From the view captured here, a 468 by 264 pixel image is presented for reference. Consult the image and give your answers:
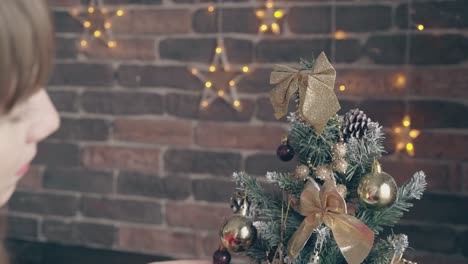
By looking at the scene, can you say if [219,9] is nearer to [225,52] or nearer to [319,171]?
[225,52]

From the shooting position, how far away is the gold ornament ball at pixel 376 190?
1.06 metres

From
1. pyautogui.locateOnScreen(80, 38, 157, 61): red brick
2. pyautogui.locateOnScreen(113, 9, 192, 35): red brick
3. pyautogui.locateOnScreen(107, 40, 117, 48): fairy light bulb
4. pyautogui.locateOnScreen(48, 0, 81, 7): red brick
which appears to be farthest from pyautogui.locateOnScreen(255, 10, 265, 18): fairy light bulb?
pyautogui.locateOnScreen(48, 0, 81, 7): red brick

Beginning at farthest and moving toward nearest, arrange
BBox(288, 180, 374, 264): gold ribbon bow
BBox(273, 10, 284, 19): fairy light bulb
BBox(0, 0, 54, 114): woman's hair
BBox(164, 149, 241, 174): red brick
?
BBox(164, 149, 241, 174): red brick
BBox(273, 10, 284, 19): fairy light bulb
BBox(288, 180, 374, 264): gold ribbon bow
BBox(0, 0, 54, 114): woman's hair

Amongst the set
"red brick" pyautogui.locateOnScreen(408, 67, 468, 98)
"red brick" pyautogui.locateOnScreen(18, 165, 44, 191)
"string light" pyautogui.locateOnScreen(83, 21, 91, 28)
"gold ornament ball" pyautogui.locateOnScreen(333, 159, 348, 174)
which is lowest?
"red brick" pyautogui.locateOnScreen(18, 165, 44, 191)

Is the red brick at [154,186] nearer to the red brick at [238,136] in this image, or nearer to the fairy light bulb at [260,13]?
the red brick at [238,136]

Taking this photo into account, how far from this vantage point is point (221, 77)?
177 cm

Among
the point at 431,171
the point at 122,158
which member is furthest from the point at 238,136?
the point at 431,171

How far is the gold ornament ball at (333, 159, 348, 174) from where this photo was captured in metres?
1.10

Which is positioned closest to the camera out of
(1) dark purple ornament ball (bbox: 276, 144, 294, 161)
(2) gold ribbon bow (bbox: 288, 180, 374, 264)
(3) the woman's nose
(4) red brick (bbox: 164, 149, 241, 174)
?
(3) the woman's nose

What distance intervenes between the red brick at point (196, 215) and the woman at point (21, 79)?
1.09m

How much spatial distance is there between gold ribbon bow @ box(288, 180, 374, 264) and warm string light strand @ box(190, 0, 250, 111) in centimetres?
74

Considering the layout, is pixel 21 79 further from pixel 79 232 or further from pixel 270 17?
pixel 79 232

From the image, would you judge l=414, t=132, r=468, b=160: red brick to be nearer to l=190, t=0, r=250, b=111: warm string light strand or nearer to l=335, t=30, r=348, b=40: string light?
l=335, t=30, r=348, b=40: string light

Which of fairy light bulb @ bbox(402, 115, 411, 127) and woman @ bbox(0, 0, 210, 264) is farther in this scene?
fairy light bulb @ bbox(402, 115, 411, 127)
